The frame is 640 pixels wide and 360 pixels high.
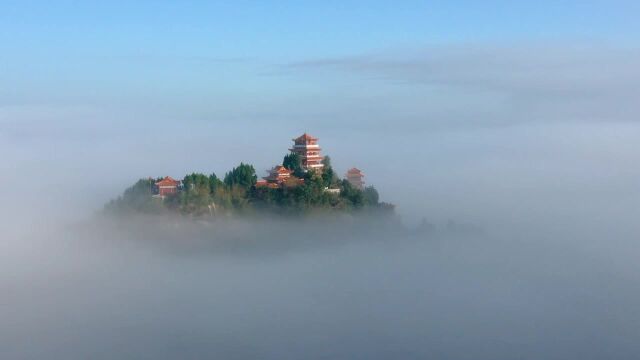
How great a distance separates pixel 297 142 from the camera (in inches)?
821

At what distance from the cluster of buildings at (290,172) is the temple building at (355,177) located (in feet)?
0.88

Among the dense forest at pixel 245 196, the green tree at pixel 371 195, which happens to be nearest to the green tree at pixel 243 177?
the dense forest at pixel 245 196

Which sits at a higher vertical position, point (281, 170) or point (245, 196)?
point (281, 170)

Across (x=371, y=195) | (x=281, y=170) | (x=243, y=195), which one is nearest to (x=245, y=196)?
(x=243, y=195)

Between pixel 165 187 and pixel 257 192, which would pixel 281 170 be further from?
Answer: pixel 165 187

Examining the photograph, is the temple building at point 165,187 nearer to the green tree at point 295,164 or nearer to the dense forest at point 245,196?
the dense forest at point 245,196

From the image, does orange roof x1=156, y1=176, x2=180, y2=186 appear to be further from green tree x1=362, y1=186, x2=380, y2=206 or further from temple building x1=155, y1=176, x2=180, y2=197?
green tree x1=362, y1=186, x2=380, y2=206

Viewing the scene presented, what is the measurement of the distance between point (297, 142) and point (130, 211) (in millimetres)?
4851

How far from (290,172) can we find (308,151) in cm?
80

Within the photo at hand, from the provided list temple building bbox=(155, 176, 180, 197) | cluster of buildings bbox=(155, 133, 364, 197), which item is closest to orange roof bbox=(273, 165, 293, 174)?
cluster of buildings bbox=(155, 133, 364, 197)

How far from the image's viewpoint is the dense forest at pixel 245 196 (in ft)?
64.0

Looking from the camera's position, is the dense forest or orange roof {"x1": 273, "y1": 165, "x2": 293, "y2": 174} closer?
the dense forest

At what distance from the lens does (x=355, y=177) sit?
21.9m

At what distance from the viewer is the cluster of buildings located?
19.8 meters
